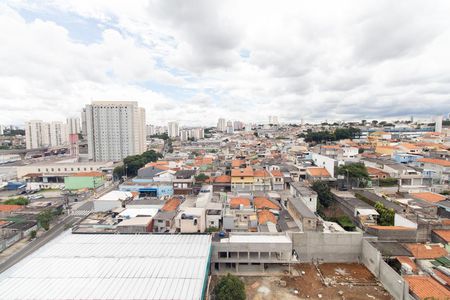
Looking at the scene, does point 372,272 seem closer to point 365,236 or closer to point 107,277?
point 365,236

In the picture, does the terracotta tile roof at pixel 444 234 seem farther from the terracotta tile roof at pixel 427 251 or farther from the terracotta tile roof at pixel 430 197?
the terracotta tile roof at pixel 430 197

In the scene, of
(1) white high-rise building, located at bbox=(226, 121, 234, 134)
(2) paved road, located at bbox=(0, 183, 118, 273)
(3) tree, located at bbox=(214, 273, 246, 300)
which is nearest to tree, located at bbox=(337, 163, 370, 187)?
(3) tree, located at bbox=(214, 273, 246, 300)

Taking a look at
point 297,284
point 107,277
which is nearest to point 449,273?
point 297,284

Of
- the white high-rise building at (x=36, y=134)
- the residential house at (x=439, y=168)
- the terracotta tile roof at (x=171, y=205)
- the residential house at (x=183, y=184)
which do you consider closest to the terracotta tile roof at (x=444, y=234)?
the residential house at (x=439, y=168)

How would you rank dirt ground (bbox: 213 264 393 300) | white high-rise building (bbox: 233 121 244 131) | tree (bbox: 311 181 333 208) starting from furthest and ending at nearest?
white high-rise building (bbox: 233 121 244 131)
tree (bbox: 311 181 333 208)
dirt ground (bbox: 213 264 393 300)

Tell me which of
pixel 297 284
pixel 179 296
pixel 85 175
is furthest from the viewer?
pixel 85 175

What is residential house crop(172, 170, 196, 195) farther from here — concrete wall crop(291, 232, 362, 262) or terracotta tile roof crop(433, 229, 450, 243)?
terracotta tile roof crop(433, 229, 450, 243)
